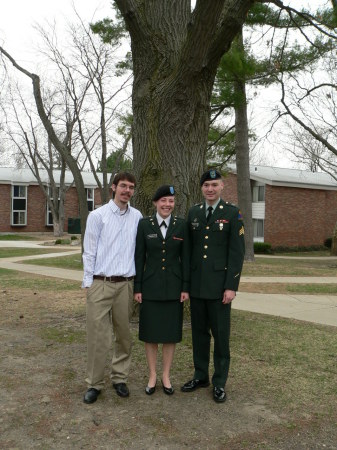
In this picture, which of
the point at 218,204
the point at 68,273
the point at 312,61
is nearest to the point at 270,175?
the point at 312,61

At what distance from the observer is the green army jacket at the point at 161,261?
13.9 feet

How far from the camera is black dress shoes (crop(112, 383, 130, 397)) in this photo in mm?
4184

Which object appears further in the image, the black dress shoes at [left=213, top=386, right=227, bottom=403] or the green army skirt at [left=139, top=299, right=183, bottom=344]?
the green army skirt at [left=139, top=299, right=183, bottom=344]

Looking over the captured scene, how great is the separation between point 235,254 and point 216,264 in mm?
182

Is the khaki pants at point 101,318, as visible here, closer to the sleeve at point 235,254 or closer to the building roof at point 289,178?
the sleeve at point 235,254

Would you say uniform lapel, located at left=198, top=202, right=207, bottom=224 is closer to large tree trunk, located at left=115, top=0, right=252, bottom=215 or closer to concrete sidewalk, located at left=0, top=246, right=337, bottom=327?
large tree trunk, located at left=115, top=0, right=252, bottom=215

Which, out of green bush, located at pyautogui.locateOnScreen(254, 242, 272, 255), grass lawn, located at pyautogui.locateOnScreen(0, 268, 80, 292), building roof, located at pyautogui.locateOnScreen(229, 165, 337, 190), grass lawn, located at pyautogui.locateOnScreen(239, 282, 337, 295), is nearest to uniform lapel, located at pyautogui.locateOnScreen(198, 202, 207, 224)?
grass lawn, located at pyautogui.locateOnScreen(239, 282, 337, 295)

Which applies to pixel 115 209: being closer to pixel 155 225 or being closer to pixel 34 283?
pixel 155 225

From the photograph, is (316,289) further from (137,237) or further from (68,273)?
(137,237)

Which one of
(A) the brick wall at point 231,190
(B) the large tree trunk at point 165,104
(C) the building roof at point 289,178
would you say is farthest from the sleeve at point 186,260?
(A) the brick wall at point 231,190

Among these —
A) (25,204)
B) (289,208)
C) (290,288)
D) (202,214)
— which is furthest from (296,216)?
(202,214)

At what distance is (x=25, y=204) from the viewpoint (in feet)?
131

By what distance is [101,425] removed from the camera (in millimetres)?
3627

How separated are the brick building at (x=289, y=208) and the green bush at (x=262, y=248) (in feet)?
6.88
